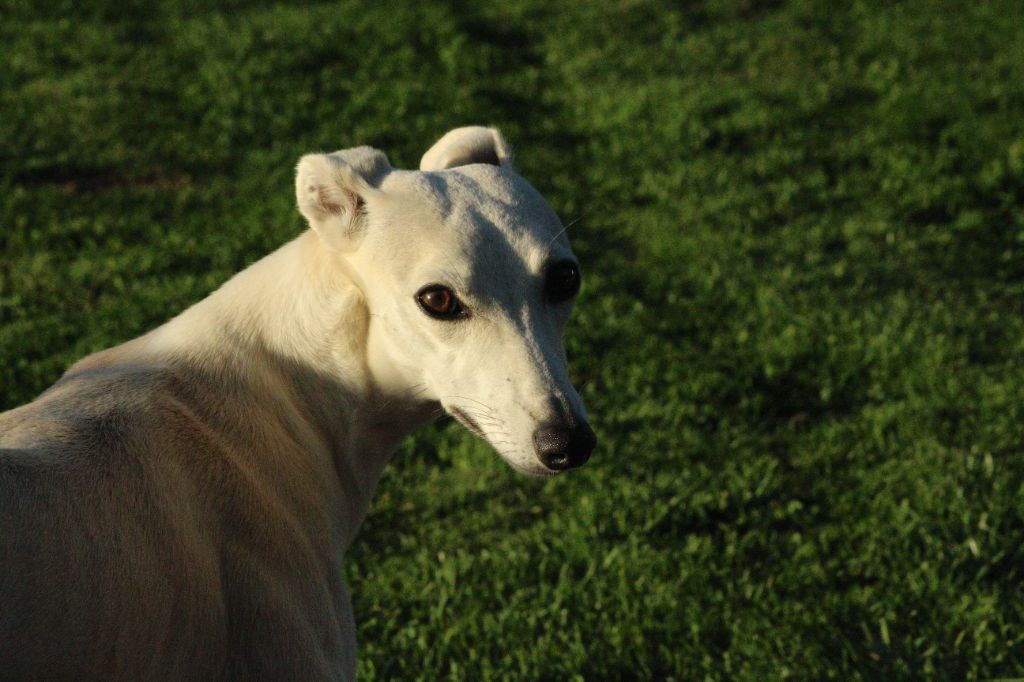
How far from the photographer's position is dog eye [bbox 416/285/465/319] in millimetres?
3160

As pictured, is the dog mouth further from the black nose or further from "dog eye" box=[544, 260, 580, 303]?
"dog eye" box=[544, 260, 580, 303]

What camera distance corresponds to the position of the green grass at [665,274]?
175 inches

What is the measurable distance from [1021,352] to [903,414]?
103cm

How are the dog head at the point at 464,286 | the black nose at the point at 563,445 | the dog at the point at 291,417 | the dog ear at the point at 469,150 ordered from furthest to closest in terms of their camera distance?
the dog ear at the point at 469,150 → the dog head at the point at 464,286 → the black nose at the point at 563,445 → the dog at the point at 291,417

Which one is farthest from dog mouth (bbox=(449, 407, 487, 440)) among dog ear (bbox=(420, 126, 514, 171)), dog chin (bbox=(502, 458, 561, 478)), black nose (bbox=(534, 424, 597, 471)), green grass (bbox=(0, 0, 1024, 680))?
green grass (bbox=(0, 0, 1024, 680))

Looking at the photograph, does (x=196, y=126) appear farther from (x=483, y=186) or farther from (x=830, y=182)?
(x=483, y=186)

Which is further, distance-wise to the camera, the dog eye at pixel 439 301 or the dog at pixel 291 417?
the dog eye at pixel 439 301

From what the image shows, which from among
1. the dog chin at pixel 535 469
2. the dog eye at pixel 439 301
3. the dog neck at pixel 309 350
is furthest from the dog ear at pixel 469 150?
the dog chin at pixel 535 469

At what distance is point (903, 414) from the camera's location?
18.3 feet

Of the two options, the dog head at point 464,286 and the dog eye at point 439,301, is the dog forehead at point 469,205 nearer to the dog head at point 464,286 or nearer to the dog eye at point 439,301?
the dog head at point 464,286

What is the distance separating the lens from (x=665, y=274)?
6863mm

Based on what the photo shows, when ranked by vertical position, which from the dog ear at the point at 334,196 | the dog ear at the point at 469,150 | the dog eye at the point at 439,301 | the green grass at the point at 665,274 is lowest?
the green grass at the point at 665,274

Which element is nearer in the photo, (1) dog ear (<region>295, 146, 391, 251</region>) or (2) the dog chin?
(2) the dog chin

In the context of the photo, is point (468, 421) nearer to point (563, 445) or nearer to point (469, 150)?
point (563, 445)
